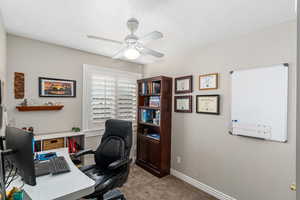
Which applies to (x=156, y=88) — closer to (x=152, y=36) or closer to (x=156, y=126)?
(x=156, y=126)

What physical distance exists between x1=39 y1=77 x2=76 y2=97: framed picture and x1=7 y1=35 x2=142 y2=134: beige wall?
0.07 meters

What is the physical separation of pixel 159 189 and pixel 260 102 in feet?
6.65

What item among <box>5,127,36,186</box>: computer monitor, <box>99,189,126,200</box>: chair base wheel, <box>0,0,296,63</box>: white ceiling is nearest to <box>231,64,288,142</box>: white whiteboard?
<box>0,0,296,63</box>: white ceiling

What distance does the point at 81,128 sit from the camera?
2990mm

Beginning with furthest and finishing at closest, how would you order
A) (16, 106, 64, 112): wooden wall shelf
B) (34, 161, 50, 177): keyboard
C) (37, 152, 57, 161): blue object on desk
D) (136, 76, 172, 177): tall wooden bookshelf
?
(136, 76, 172, 177): tall wooden bookshelf → (16, 106, 64, 112): wooden wall shelf → (37, 152, 57, 161): blue object on desk → (34, 161, 50, 177): keyboard

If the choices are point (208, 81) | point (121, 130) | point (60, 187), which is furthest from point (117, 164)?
point (208, 81)

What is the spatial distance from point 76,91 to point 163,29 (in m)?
2.00

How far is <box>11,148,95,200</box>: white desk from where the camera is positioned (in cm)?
108

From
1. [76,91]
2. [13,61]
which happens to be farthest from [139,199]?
[13,61]

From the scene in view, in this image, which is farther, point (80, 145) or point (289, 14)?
point (80, 145)

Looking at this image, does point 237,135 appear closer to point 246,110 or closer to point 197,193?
point 246,110

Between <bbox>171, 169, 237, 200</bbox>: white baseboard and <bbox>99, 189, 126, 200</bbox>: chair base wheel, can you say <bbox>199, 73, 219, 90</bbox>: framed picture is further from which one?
<bbox>99, 189, 126, 200</bbox>: chair base wheel

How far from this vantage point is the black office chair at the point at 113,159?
6.07 feet

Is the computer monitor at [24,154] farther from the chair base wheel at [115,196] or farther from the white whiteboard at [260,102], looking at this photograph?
the white whiteboard at [260,102]
